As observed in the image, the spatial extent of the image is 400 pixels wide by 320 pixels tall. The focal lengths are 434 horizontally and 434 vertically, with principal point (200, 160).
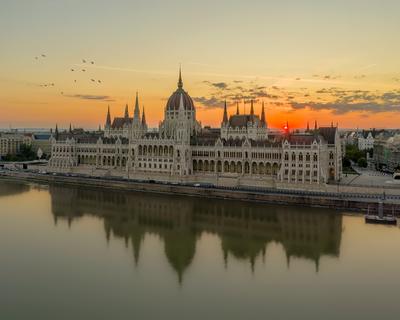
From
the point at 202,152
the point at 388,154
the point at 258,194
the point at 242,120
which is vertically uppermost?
the point at 242,120

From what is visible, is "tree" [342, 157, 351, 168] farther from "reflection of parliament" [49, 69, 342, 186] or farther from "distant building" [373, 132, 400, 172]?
"reflection of parliament" [49, 69, 342, 186]

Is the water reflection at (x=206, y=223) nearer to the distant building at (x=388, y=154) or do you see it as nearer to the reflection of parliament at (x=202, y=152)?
the reflection of parliament at (x=202, y=152)

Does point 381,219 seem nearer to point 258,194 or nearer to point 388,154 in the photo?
point 258,194

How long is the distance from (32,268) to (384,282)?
66.8ft

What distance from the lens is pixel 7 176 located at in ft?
235

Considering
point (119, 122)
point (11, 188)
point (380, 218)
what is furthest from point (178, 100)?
point (380, 218)

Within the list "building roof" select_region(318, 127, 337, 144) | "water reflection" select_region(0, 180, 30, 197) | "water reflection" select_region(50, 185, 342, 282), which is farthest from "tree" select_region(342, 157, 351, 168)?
"water reflection" select_region(0, 180, 30, 197)

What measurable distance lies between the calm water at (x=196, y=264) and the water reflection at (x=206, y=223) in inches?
3.7

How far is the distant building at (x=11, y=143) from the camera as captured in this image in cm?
10562

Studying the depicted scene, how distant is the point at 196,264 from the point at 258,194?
21734 mm

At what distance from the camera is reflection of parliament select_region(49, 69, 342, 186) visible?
169ft

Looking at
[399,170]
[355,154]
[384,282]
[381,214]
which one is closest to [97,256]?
[384,282]

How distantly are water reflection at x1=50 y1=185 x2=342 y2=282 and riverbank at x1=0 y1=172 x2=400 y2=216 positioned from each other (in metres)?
1.95

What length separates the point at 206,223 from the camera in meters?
38.3
